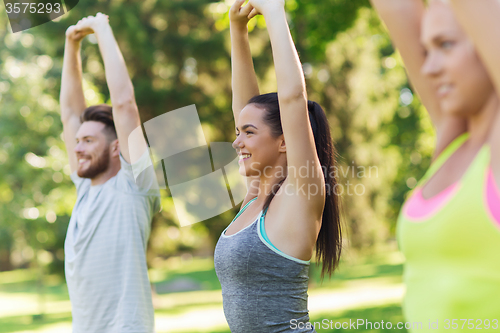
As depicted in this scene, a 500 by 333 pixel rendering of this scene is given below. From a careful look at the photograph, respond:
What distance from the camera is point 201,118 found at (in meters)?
14.9

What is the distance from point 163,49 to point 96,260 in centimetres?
1265

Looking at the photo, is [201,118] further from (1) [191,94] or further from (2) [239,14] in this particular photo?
(2) [239,14]

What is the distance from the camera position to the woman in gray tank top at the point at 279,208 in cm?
207

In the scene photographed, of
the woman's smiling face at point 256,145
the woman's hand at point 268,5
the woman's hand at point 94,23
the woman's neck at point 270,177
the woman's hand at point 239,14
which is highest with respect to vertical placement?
the woman's hand at point 94,23

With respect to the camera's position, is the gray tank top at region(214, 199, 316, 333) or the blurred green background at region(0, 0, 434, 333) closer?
the gray tank top at region(214, 199, 316, 333)

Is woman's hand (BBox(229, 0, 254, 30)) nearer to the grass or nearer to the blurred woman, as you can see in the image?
the blurred woman

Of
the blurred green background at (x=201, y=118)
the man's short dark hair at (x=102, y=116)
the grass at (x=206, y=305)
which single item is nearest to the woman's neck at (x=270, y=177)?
the man's short dark hair at (x=102, y=116)

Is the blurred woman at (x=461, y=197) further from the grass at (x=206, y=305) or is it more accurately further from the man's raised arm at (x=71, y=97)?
the grass at (x=206, y=305)

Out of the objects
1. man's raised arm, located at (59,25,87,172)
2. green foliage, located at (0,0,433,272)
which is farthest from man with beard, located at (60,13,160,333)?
green foliage, located at (0,0,433,272)

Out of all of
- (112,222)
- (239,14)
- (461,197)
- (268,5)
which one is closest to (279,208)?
(268,5)

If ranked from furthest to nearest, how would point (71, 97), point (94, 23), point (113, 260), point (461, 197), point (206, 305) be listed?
point (206, 305)
point (71, 97)
point (94, 23)
point (113, 260)
point (461, 197)

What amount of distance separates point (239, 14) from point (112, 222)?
154cm

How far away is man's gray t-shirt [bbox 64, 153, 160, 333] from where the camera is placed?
308cm

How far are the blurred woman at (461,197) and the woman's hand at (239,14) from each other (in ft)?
4.28
